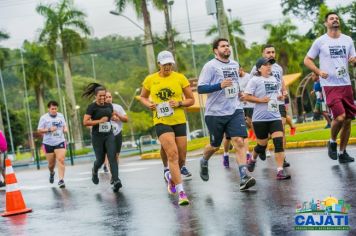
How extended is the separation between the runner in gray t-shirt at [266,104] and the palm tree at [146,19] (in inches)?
1021

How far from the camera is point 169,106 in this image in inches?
329

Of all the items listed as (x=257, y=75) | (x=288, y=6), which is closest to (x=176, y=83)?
(x=257, y=75)

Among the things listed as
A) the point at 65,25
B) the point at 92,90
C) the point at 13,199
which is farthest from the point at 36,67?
the point at 13,199

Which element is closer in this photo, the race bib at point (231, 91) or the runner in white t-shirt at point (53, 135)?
the race bib at point (231, 91)

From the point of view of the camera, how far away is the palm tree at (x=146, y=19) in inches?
1410

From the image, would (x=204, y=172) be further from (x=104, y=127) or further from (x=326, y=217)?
(x=326, y=217)

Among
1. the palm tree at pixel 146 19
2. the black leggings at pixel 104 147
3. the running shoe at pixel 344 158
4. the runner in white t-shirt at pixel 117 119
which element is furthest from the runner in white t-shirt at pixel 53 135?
the palm tree at pixel 146 19

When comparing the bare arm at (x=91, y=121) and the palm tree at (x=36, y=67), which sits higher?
the palm tree at (x=36, y=67)

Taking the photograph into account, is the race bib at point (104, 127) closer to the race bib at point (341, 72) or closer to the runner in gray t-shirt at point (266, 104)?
the runner in gray t-shirt at point (266, 104)

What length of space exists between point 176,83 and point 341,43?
2.98m

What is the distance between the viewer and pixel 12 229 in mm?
7711

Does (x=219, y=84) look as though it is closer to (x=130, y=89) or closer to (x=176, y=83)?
(x=176, y=83)

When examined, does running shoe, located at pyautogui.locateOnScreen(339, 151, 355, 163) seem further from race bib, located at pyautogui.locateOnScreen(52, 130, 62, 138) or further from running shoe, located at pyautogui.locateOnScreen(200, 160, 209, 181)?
race bib, located at pyautogui.locateOnScreen(52, 130, 62, 138)

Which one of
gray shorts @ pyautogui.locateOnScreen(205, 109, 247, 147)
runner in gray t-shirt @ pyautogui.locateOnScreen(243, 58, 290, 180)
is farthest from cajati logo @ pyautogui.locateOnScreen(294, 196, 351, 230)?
runner in gray t-shirt @ pyautogui.locateOnScreen(243, 58, 290, 180)
